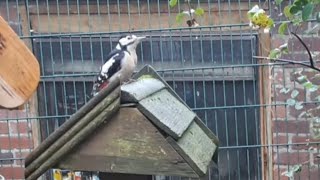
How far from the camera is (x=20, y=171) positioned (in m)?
3.43

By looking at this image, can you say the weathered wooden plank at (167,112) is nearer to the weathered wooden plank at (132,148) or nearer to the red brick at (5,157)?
the weathered wooden plank at (132,148)

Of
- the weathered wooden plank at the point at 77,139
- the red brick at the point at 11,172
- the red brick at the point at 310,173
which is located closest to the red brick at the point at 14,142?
the red brick at the point at 11,172

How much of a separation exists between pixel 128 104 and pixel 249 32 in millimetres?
1886

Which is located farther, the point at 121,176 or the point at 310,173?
the point at 310,173

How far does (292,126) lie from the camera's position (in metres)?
3.26

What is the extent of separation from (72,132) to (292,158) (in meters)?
2.00

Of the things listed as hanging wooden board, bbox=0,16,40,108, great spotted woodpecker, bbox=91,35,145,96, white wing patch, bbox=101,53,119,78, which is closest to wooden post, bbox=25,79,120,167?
hanging wooden board, bbox=0,16,40,108

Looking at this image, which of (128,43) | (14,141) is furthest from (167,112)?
(14,141)

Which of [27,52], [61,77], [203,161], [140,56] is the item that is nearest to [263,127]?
[140,56]

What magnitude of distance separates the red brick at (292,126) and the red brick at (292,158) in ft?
0.35

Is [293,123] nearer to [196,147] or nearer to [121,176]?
[196,147]

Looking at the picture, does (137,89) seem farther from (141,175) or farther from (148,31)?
(148,31)

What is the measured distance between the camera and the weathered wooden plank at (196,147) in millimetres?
1465

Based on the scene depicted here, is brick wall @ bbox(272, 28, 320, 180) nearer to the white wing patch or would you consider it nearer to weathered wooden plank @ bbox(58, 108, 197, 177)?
the white wing patch
